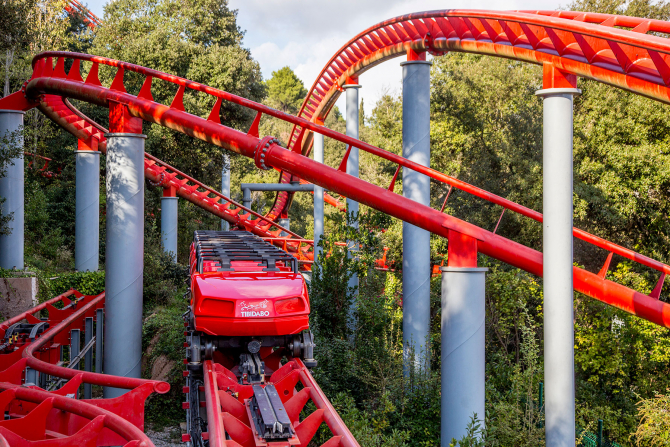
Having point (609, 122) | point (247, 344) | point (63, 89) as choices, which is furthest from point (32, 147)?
point (609, 122)

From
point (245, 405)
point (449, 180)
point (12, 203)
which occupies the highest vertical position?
point (449, 180)

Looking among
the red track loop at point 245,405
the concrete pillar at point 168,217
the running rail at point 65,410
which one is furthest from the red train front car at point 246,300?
the concrete pillar at point 168,217

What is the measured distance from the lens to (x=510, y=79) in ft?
82.9

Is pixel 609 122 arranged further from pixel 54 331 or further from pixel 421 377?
pixel 54 331

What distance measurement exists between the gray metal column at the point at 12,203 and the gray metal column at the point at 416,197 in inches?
392

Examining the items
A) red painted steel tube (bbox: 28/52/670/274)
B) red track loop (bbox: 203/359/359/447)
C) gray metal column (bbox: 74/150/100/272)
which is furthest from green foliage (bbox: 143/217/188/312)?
red track loop (bbox: 203/359/359/447)

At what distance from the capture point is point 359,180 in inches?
346

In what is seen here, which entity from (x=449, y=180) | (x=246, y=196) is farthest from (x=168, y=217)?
(x=449, y=180)

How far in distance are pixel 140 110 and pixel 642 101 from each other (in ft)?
49.0

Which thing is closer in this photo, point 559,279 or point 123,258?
point 559,279

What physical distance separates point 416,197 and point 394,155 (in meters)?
1.73

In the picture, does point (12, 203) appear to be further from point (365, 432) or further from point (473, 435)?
point (473, 435)

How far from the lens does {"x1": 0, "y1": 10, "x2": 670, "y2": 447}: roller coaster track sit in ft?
18.4

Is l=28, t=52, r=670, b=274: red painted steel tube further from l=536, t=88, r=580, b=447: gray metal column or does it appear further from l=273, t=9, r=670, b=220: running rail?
l=536, t=88, r=580, b=447: gray metal column
